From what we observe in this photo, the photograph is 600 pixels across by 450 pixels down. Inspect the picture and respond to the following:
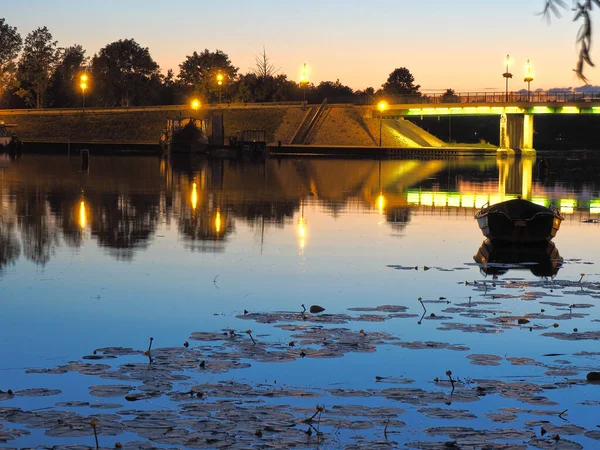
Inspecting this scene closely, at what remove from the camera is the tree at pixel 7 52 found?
178 metres

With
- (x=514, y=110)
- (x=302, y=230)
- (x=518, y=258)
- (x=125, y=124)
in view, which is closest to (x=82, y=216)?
(x=302, y=230)

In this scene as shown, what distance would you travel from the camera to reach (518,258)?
2714 centimetres

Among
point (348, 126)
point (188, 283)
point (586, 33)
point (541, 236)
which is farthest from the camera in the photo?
point (348, 126)

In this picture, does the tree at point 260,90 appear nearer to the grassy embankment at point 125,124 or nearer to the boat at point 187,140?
the grassy embankment at point 125,124

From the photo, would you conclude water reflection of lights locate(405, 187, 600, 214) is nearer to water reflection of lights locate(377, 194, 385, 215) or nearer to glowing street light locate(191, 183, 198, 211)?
water reflection of lights locate(377, 194, 385, 215)

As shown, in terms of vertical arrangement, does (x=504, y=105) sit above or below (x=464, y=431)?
above

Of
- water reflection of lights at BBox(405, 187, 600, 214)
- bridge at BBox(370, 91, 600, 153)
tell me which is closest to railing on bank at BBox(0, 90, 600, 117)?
bridge at BBox(370, 91, 600, 153)

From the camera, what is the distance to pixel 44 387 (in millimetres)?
12711

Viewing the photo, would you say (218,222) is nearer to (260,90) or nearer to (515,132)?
(515,132)

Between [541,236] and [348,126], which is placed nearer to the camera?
[541,236]

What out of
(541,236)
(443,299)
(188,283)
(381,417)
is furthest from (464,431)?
(541,236)

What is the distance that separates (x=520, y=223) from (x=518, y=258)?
8.25ft

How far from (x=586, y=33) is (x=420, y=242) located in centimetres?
2246

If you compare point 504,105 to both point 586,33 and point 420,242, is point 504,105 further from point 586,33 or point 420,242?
point 586,33
